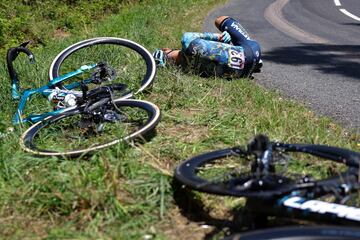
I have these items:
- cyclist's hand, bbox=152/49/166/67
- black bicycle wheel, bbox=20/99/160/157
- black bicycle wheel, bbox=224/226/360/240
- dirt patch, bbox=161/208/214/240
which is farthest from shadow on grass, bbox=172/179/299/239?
cyclist's hand, bbox=152/49/166/67

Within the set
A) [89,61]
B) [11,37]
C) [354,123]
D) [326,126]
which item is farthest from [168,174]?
[11,37]

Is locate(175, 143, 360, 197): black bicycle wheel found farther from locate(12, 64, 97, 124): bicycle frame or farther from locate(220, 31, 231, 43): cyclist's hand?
locate(220, 31, 231, 43): cyclist's hand

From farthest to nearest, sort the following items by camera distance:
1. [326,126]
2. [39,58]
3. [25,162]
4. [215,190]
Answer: [39,58] → [326,126] → [25,162] → [215,190]

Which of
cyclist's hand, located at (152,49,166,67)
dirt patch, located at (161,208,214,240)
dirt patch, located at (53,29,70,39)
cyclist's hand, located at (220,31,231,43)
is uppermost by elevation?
cyclist's hand, located at (220,31,231,43)

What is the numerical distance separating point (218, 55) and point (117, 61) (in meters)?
1.38

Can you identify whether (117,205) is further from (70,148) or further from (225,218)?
(70,148)

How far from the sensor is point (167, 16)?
Result: 46.3 ft

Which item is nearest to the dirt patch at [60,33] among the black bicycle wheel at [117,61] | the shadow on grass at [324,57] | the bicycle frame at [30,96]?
the shadow on grass at [324,57]

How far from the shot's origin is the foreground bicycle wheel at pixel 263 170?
278cm

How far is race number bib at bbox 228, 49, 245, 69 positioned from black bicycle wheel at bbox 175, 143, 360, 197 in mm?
2839

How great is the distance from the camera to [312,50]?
9516mm

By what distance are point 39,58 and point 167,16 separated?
6954mm

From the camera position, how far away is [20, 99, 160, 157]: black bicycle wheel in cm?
405

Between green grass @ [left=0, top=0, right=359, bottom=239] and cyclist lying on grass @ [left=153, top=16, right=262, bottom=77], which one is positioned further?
cyclist lying on grass @ [left=153, top=16, right=262, bottom=77]
